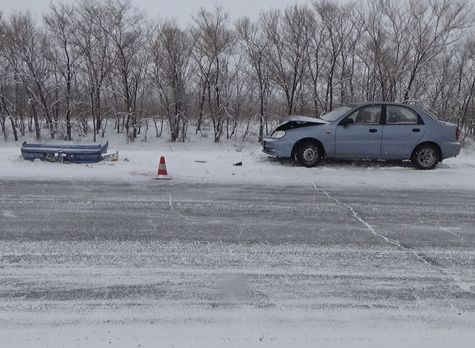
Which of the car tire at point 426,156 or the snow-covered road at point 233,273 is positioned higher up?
the car tire at point 426,156

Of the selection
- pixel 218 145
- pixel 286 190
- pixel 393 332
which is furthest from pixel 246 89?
pixel 393 332

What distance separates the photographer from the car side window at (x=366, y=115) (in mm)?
10547

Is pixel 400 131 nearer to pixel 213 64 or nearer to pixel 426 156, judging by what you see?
pixel 426 156

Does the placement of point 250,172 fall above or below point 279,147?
below

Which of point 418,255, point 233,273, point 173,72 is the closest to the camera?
point 233,273

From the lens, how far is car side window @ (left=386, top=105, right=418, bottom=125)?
10539 mm

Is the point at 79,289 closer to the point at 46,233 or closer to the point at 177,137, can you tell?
the point at 46,233

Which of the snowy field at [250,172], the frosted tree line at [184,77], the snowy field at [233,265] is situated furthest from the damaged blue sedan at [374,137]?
the frosted tree line at [184,77]

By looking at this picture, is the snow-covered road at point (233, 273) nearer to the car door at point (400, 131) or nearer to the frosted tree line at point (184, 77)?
the car door at point (400, 131)

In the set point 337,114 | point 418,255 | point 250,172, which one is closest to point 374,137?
point 337,114

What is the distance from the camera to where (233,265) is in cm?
461

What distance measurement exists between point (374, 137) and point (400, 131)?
63 centimetres

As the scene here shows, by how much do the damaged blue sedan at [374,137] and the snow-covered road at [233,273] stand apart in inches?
133

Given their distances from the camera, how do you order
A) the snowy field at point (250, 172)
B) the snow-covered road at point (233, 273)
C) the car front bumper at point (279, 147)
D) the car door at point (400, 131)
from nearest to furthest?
1. the snow-covered road at point (233, 273)
2. the snowy field at point (250, 172)
3. the car door at point (400, 131)
4. the car front bumper at point (279, 147)
